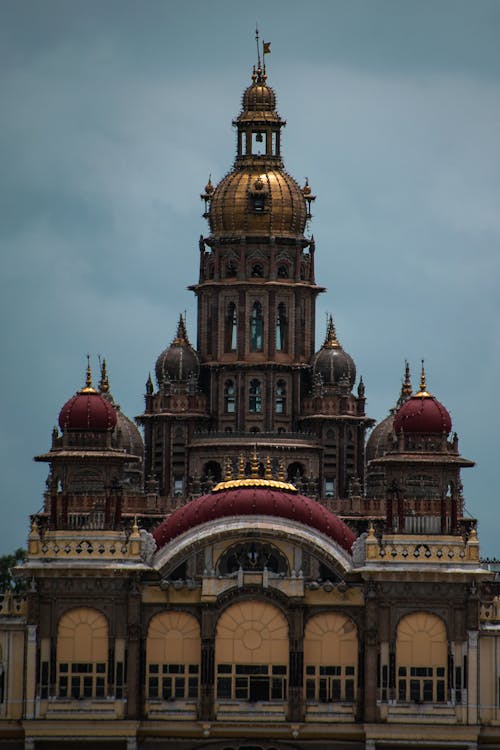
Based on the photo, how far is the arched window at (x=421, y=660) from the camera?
145 metres

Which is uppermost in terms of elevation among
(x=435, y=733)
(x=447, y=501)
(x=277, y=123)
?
(x=277, y=123)

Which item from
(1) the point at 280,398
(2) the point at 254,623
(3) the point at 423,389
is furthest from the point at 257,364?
(2) the point at 254,623

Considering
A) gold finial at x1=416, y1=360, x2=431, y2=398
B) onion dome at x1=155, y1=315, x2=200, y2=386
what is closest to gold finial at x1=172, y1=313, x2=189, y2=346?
onion dome at x1=155, y1=315, x2=200, y2=386

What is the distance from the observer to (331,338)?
593 ft

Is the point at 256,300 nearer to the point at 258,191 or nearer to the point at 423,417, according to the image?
the point at 258,191

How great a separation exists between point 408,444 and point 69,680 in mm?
→ 17863

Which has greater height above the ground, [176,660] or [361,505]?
[361,505]

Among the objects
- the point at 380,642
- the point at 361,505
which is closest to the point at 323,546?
the point at 380,642

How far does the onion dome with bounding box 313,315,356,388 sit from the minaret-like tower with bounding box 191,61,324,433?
0.66 meters

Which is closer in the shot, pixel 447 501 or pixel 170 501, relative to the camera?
pixel 447 501

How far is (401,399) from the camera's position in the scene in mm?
184625

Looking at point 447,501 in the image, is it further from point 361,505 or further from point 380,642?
point 361,505

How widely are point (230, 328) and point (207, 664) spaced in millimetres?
35588

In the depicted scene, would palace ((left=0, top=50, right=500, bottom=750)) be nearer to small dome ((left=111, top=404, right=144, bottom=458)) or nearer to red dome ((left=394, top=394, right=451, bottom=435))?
red dome ((left=394, top=394, right=451, bottom=435))
